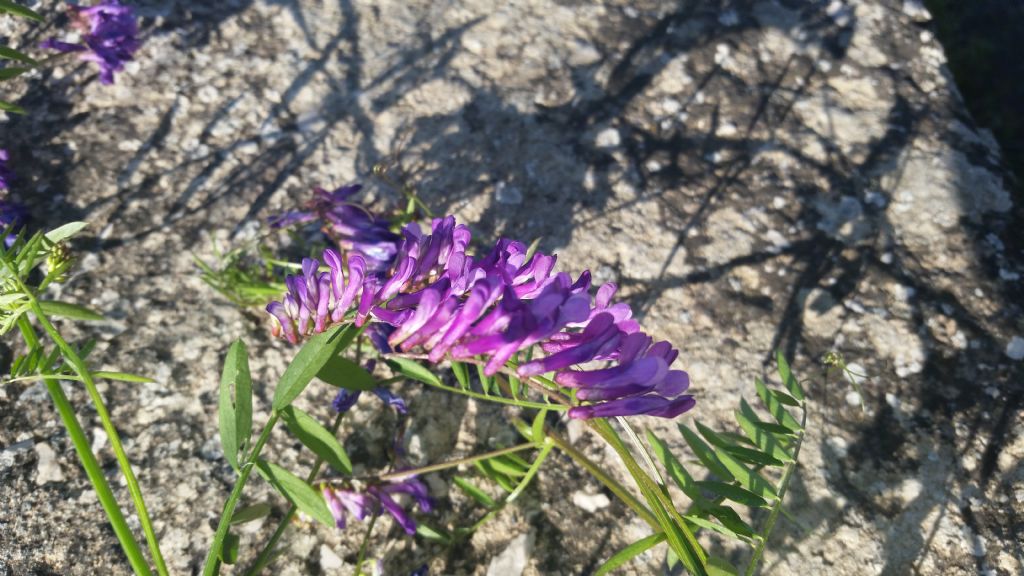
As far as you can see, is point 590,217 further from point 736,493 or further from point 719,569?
point 719,569

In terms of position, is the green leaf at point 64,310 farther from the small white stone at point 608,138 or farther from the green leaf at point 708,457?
the small white stone at point 608,138

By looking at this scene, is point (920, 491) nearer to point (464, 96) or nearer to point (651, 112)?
point (651, 112)

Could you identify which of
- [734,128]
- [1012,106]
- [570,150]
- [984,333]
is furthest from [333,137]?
[1012,106]

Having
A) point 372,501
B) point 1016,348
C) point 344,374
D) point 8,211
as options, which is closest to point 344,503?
point 372,501

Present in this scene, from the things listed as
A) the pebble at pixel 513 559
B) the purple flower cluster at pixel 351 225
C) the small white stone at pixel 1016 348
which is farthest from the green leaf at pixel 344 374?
the small white stone at pixel 1016 348

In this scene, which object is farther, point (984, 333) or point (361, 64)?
point (361, 64)

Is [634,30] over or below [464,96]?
over
